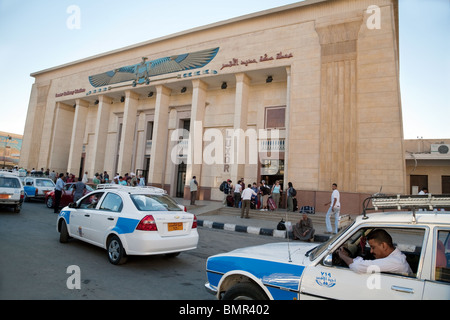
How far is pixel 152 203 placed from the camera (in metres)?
5.77

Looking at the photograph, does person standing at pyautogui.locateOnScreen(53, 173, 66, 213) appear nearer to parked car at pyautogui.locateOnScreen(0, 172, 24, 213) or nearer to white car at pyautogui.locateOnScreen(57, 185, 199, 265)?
parked car at pyautogui.locateOnScreen(0, 172, 24, 213)

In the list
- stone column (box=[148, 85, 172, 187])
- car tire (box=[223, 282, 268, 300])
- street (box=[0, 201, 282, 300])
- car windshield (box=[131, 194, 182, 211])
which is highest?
stone column (box=[148, 85, 172, 187])

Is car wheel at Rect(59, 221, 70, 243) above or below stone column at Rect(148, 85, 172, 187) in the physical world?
below

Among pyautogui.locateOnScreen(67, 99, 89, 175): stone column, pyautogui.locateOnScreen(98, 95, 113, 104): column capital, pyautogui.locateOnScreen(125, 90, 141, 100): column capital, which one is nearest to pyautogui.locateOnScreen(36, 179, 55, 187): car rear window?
pyautogui.locateOnScreen(125, 90, 141, 100): column capital

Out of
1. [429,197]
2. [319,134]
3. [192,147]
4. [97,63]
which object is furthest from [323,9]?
[97,63]

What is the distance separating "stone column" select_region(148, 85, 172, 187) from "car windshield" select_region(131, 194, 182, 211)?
15784 mm

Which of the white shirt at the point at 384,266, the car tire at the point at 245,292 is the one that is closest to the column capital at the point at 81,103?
the car tire at the point at 245,292

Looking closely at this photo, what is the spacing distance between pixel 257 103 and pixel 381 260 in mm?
18177

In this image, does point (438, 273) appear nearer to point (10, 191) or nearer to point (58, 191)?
point (10, 191)

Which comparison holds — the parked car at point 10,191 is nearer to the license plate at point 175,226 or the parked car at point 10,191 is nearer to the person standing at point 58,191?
the person standing at point 58,191

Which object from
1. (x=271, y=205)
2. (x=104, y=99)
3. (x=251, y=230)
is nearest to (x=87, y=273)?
(x=251, y=230)

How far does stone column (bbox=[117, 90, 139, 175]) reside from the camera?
925 inches
